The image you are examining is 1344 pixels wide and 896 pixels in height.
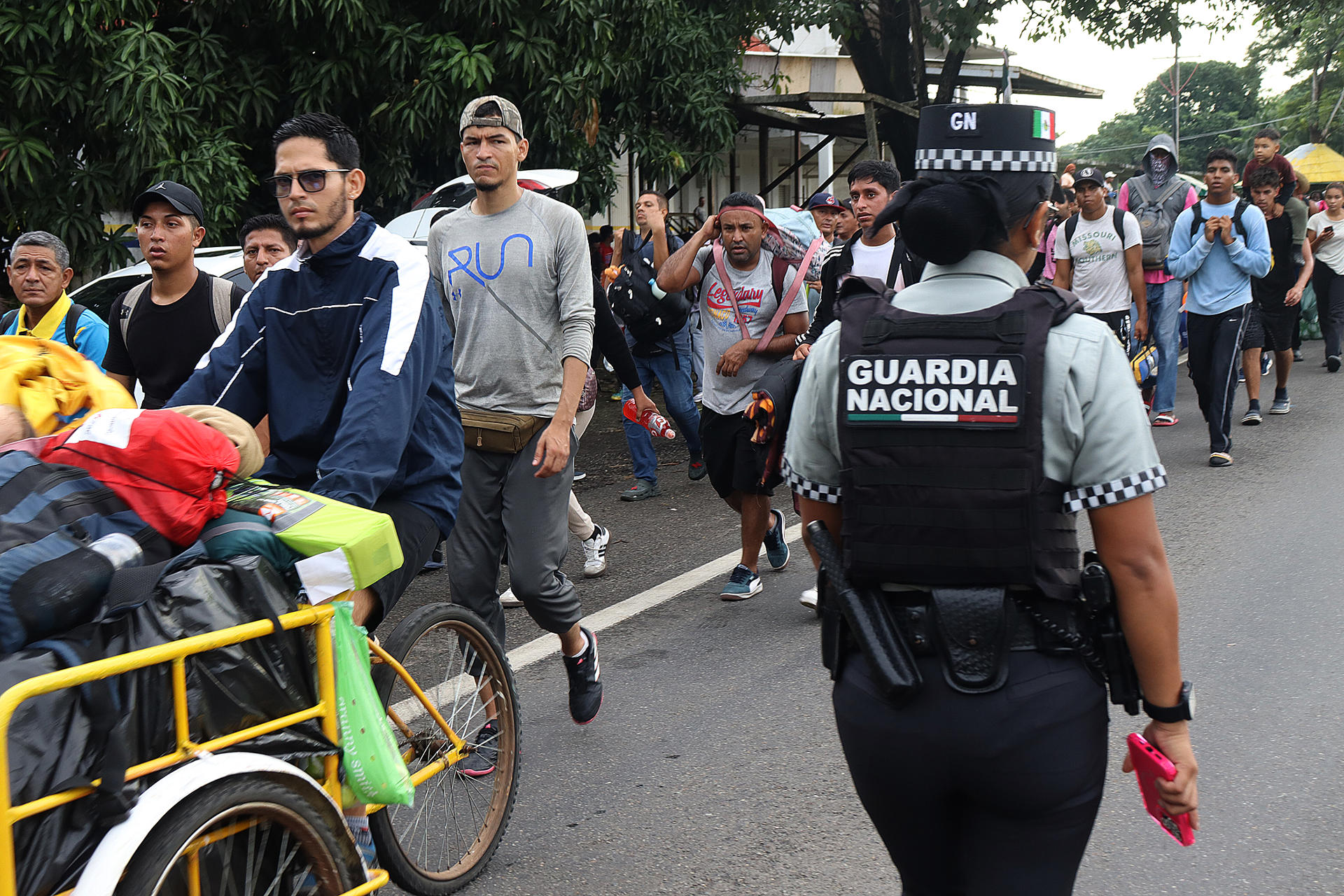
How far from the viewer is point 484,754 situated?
143 inches

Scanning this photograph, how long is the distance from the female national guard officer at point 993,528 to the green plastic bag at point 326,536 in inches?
41.9

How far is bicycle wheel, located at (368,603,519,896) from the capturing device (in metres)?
3.22

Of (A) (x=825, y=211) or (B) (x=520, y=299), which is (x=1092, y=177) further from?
(B) (x=520, y=299)

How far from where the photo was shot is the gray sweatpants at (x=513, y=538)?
4.14 m

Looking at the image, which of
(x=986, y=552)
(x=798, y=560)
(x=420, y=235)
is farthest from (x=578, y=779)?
(x=420, y=235)

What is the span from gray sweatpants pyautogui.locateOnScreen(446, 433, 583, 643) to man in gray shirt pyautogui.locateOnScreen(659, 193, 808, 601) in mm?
1666

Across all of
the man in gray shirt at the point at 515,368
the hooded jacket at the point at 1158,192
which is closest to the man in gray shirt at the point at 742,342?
the man in gray shirt at the point at 515,368

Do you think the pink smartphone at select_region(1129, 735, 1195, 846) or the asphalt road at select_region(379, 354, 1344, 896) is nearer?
the pink smartphone at select_region(1129, 735, 1195, 846)

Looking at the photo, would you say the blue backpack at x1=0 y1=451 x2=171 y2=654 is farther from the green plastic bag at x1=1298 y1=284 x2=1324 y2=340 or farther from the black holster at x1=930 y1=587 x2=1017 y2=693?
the green plastic bag at x1=1298 y1=284 x2=1324 y2=340

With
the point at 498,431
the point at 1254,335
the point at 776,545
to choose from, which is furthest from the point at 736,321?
the point at 1254,335

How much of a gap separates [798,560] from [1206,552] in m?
2.11

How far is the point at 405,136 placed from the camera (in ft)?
38.5

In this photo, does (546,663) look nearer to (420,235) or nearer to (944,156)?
(944,156)

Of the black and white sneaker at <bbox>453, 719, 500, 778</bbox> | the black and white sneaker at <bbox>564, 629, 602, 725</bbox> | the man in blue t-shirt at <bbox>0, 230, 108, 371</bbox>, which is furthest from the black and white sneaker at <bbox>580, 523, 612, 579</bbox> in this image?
the black and white sneaker at <bbox>453, 719, 500, 778</bbox>
